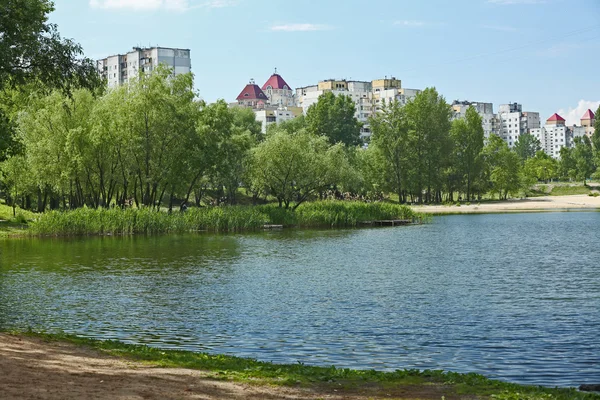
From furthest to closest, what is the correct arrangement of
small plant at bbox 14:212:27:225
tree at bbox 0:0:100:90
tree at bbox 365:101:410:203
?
1. tree at bbox 365:101:410:203
2. small plant at bbox 14:212:27:225
3. tree at bbox 0:0:100:90

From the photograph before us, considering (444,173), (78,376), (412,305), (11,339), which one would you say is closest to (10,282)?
(11,339)

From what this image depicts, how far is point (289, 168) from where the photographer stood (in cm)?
7456

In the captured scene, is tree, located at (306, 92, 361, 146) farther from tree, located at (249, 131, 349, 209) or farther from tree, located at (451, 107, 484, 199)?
tree, located at (249, 131, 349, 209)

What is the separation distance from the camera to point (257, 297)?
1058 inches

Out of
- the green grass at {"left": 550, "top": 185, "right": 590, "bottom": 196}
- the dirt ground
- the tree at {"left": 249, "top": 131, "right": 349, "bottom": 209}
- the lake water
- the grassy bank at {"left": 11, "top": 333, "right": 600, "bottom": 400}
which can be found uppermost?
the tree at {"left": 249, "top": 131, "right": 349, "bottom": 209}

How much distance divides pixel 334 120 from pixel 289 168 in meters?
72.1

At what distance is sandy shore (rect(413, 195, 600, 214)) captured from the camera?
109m

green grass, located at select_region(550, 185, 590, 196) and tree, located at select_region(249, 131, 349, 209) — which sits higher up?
tree, located at select_region(249, 131, 349, 209)

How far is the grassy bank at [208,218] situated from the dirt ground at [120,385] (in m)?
44.2

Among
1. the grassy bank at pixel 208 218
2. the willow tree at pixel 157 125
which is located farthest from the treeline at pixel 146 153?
the grassy bank at pixel 208 218

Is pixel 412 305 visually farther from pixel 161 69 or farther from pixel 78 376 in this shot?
pixel 161 69

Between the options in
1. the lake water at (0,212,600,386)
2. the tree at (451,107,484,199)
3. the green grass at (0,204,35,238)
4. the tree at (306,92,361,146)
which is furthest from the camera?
the tree at (306,92,361,146)

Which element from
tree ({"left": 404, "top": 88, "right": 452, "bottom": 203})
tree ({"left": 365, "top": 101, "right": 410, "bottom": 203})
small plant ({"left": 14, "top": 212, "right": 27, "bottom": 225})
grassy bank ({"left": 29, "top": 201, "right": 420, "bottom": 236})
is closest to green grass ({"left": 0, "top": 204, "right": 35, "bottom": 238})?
small plant ({"left": 14, "top": 212, "right": 27, "bottom": 225})

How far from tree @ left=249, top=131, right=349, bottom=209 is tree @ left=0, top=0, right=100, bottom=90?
48.1 metres
